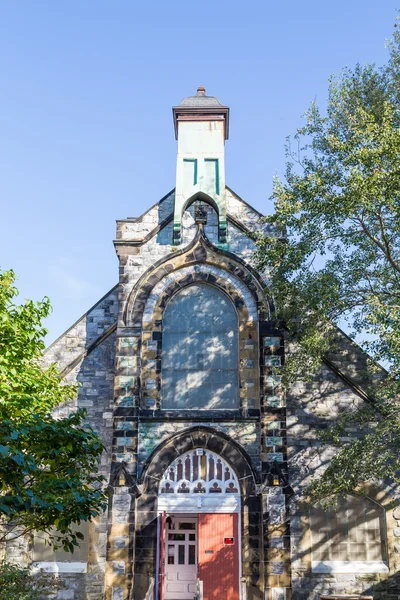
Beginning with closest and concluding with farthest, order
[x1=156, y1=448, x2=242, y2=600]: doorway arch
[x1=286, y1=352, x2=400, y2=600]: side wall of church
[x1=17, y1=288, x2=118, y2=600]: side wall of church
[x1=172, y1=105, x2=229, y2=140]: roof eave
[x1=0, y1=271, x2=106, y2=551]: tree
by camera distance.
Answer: [x1=0, y1=271, x2=106, y2=551]: tree → [x1=156, y1=448, x2=242, y2=600]: doorway arch → [x1=286, y1=352, x2=400, y2=600]: side wall of church → [x1=17, y1=288, x2=118, y2=600]: side wall of church → [x1=172, y1=105, x2=229, y2=140]: roof eave

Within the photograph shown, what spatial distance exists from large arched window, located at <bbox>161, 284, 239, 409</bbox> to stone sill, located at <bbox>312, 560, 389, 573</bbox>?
14.8 feet

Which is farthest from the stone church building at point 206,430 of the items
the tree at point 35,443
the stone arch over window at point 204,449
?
the tree at point 35,443

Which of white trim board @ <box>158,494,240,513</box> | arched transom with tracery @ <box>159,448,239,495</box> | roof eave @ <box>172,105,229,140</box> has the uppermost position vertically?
roof eave @ <box>172,105,229,140</box>

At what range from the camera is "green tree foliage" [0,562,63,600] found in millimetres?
15383

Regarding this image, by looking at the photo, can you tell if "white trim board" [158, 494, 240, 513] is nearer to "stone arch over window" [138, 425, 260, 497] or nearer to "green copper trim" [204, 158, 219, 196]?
"stone arch over window" [138, 425, 260, 497]

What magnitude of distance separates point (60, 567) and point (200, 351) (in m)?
6.53

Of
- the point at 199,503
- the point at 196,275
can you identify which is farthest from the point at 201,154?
the point at 199,503

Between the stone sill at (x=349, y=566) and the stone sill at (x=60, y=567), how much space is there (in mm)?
5873

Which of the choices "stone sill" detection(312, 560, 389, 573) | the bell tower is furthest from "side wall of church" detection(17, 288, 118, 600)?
"stone sill" detection(312, 560, 389, 573)

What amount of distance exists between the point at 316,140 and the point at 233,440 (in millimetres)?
7892

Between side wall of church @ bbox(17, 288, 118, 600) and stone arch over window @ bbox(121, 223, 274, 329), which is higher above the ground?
stone arch over window @ bbox(121, 223, 274, 329)

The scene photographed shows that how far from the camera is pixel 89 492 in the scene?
1212 centimetres

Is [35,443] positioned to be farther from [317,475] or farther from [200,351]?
[317,475]

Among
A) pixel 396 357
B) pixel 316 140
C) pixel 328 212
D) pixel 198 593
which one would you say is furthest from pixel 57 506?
pixel 316 140
